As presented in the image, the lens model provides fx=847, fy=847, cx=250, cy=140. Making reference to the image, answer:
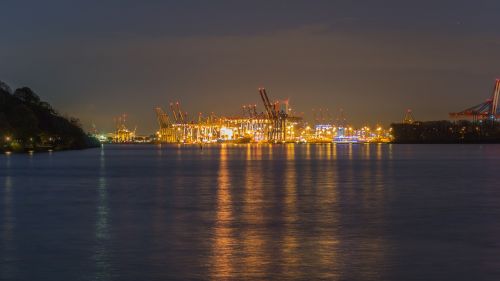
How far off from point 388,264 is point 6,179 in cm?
2400

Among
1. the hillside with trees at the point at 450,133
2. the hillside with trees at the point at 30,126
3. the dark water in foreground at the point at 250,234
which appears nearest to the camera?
the dark water in foreground at the point at 250,234

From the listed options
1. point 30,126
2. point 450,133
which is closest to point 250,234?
point 30,126

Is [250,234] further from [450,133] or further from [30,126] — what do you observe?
[450,133]

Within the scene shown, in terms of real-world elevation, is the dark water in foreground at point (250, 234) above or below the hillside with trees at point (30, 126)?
below

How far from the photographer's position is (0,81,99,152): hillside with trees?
76.5 m

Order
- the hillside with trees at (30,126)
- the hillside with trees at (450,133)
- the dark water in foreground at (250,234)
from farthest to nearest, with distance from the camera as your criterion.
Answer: the hillside with trees at (450,133), the hillside with trees at (30,126), the dark water in foreground at (250,234)

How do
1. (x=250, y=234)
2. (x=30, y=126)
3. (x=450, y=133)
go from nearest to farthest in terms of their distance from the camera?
(x=250, y=234)
(x=30, y=126)
(x=450, y=133)

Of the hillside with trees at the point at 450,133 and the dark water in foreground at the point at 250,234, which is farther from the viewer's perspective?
the hillside with trees at the point at 450,133

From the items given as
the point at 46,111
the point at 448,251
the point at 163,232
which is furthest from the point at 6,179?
the point at 46,111

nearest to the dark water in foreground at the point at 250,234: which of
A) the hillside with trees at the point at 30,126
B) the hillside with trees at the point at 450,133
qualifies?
the hillside with trees at the point at 30,126

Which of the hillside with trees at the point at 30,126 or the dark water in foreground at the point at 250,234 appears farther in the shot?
the hillside with trees at the point at 30,126

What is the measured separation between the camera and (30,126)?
78.0 metres

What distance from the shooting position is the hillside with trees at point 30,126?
251 feet

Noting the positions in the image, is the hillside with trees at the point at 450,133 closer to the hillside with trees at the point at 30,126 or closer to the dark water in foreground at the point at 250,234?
the hillside with trees at the point at 30,126
